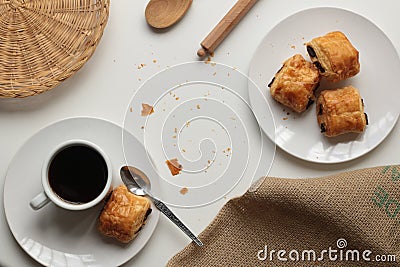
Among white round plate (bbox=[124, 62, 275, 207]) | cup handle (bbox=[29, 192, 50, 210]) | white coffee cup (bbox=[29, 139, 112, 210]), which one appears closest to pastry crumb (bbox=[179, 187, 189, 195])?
white round plate (bbox=[124, 62, 275, 207])

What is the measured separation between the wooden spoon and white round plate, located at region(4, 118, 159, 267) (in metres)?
0.25

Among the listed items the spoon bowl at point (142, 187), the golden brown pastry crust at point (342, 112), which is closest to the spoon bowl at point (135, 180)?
the spoon bowl at point (142, 187)

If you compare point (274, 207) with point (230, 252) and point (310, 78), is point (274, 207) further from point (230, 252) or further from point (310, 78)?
point (310, 78)

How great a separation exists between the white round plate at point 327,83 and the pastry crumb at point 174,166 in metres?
0.19

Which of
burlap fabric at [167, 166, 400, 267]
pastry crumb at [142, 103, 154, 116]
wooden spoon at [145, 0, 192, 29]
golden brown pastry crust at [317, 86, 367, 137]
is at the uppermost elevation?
wooden spoon at [145, 0, 192, 29]

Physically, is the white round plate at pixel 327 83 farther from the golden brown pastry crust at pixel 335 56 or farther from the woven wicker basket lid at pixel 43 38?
the woven wicker basket lid at pixel 43 38

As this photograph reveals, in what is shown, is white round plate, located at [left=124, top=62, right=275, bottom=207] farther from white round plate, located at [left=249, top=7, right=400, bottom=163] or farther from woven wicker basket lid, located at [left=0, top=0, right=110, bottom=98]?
woven wicker basket lid, located at [left=0, top=0, right=110, bottom=98]

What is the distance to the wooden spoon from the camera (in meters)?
1.49

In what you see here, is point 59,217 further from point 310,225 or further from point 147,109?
point 310,225

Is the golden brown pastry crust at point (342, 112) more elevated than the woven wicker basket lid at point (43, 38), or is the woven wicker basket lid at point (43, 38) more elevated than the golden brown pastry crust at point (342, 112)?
the woven wicker basket lid at point (43, 38)

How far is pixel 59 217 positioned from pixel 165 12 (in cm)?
49

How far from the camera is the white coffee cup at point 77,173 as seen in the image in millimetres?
1335

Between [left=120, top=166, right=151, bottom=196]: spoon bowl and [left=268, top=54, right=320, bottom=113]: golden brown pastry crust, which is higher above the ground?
[left=120, top=166, right=151, bottom=196]: spoon bowl

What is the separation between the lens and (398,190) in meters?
1.42
